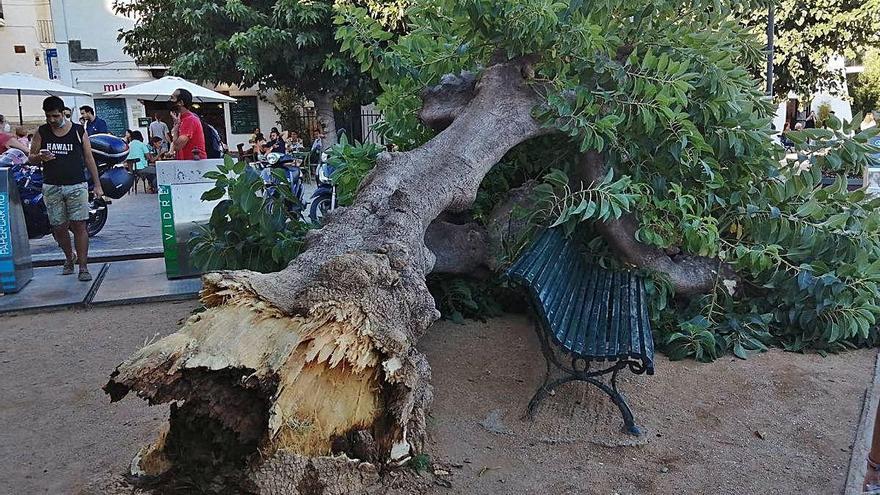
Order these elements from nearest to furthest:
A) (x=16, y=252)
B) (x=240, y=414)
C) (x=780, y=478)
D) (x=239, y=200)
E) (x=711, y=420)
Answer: (x=240, y=414) → (x=780, y=478) → (x=711, y=420) → (x=239, y=200) → (x=16, y=252)

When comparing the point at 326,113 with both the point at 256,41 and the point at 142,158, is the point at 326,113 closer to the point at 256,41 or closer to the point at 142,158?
the point at 256,41

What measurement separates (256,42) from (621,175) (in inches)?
402

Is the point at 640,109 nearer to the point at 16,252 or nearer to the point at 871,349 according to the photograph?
the point at 871,349

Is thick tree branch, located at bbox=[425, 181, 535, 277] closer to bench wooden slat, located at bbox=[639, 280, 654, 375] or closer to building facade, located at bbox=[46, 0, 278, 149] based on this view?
bench wooden slat, located at bbox=[639, 280, 654, 375]

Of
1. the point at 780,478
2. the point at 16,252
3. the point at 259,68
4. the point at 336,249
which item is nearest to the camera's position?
the point at 336,249

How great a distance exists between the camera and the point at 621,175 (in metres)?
4.55

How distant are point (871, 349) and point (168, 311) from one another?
5.24 m

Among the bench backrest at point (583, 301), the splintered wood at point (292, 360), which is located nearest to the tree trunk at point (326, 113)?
the bench backrest at point (583, 301)

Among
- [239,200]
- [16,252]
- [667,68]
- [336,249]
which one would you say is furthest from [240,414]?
[16,252]

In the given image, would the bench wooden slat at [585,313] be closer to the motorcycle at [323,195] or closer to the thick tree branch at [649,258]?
the thick tree branch at [649,258]

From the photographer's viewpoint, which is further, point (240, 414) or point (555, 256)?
point (555, 256)

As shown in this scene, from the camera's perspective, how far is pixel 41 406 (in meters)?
3.82

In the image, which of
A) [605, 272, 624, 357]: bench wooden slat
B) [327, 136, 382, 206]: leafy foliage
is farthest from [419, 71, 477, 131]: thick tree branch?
[605, 272, 624, 357]: bench wooden slat

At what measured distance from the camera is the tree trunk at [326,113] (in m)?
16.4
